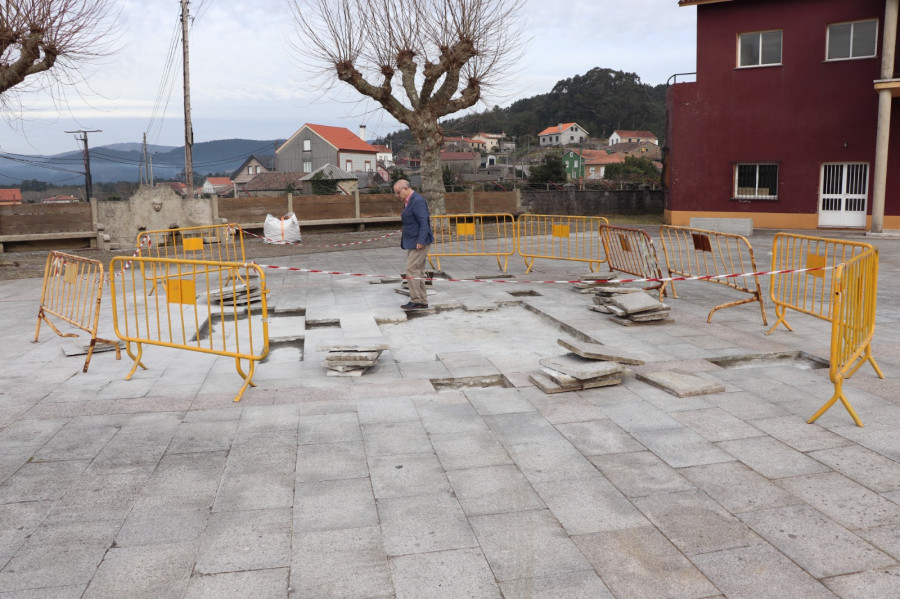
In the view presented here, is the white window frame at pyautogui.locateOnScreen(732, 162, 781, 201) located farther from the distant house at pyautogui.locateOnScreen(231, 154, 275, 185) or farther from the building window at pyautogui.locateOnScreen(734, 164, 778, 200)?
the distant house at pyautogui.locateOnScreen(231, 154, 275, 185)

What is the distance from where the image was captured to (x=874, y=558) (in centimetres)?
334

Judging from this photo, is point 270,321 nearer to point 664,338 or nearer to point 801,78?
point 664,338

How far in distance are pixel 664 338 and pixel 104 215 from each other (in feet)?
58.8

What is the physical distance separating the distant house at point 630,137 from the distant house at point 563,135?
7.05m

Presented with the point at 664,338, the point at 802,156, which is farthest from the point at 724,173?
the point at 664,338

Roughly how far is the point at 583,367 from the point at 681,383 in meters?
0.86

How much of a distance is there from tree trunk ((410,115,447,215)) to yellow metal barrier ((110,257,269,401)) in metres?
9.38

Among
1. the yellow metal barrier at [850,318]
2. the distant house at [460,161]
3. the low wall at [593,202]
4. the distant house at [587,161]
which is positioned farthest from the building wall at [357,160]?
the yellow metal barrier at [850,318]

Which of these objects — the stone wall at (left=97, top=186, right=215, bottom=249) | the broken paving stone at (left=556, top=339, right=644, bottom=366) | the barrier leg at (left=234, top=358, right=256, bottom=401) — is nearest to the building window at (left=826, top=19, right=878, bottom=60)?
the broken paving stone at (left=556, top=339, right=644, bottom=366)

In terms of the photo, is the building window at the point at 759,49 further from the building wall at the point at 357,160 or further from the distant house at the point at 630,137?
the distant house at the point at 630,137

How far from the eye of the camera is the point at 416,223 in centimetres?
995

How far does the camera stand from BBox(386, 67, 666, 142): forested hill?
124 meters

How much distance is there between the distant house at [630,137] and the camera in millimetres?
121312

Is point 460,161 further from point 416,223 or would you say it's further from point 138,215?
point 416,223
